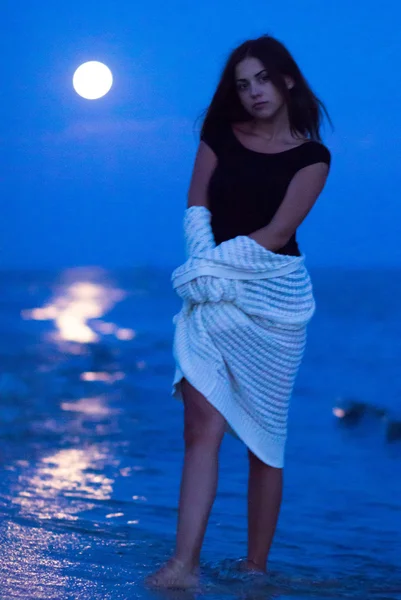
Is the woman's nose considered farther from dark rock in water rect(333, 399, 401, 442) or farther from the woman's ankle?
dark rock in water rect(333, 399, 401, 442)

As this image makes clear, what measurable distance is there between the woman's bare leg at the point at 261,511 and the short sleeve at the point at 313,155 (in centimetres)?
Result: 85

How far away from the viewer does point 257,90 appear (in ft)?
9.17

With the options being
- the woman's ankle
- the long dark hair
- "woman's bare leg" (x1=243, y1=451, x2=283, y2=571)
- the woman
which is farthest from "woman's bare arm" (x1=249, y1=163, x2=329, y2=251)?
the woman's ankle

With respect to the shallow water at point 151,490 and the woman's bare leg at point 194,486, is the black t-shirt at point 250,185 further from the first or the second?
the shallow water at point 151,490

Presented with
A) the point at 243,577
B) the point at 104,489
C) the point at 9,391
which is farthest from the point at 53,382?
the point at 243,577

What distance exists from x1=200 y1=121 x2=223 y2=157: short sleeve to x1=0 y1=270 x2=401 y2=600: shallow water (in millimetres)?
1204

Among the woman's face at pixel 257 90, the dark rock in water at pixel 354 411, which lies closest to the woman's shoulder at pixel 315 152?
the woman's face at pixel 257 90

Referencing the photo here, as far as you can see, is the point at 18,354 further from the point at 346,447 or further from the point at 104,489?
the point at 104,489

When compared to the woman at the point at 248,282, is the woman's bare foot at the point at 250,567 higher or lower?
lower

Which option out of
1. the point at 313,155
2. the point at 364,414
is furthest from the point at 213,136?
the point at 364,414

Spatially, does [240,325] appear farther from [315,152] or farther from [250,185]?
[315,152]

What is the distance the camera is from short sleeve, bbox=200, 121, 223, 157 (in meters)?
2.87

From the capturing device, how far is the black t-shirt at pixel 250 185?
2764mm

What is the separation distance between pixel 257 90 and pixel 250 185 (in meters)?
0.27
